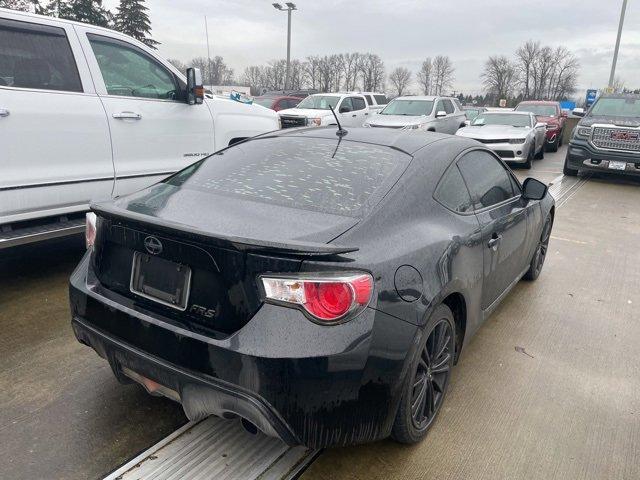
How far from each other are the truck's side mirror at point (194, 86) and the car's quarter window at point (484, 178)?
2964 mm

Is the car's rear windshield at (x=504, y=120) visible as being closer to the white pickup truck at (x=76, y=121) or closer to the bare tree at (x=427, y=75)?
the white pickup truck at (x=76, y=121)

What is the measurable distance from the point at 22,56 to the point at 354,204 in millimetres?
3131

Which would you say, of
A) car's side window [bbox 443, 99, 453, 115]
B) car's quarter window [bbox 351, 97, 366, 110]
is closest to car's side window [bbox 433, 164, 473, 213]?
car's side window [bbox 443, 99, 453, 115]

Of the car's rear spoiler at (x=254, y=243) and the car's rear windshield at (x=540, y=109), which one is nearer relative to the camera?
the car's rear spoiler at (x=254, y=243)

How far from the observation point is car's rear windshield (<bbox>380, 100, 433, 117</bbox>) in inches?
554

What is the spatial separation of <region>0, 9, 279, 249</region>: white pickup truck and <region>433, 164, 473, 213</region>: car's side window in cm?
299

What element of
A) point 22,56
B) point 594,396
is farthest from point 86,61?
point 594,396

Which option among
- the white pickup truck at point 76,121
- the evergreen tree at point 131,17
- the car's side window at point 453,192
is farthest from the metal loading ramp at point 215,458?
the evergreen tree at point 131,17

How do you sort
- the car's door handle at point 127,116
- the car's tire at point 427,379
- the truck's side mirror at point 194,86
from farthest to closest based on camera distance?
1. the truck's side mirror at point 194,86
2. the car's door handle at point 127,116
3. the car's tire at point 427,379

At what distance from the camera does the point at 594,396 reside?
306 cm

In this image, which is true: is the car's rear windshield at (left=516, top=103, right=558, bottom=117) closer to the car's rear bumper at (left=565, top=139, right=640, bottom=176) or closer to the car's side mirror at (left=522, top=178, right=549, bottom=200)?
the car's rear bumper at (left=565, top=139, right=640, bottom=176)

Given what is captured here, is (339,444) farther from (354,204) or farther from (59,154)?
(59,154)

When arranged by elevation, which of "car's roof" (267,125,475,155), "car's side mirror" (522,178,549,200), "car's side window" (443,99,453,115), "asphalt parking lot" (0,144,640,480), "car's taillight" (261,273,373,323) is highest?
"car's side window" (443,99,453,115)

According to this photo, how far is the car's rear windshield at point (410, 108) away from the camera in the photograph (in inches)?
554
